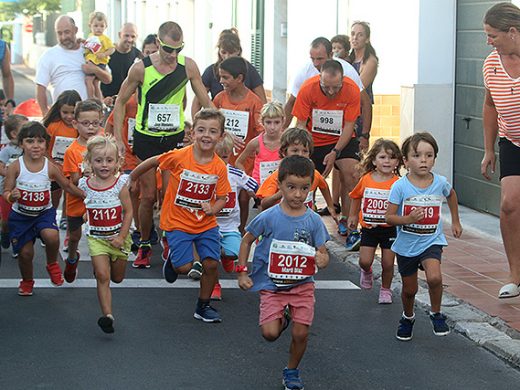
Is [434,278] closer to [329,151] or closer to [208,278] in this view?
[208,278]

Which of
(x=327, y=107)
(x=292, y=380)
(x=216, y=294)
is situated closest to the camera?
(x=292, y=380)

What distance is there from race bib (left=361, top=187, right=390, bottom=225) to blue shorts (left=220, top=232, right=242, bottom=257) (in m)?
1.00

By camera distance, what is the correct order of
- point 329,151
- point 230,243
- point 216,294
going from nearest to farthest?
point 216,294 < point 230,243 < point 329,151

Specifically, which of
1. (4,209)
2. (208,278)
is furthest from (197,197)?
(4,209)

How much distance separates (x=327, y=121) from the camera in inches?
451

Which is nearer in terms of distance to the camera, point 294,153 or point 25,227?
point 294,153

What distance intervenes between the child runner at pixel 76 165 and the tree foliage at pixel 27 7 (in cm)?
5591

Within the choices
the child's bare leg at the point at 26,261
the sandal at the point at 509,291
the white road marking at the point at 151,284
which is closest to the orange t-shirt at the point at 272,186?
the white road marking at the point at 151,284

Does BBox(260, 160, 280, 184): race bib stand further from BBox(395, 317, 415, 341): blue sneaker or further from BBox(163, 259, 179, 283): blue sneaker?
BBox(395, 317, 415, 341): blue sneaker

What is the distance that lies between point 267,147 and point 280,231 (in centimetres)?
330

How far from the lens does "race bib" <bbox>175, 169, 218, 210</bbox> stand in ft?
28.0

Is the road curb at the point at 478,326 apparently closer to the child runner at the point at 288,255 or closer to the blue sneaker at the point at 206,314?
the child runner at the point at 288,255

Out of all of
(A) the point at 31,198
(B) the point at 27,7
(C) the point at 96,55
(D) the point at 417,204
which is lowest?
(A) the point at 31,198

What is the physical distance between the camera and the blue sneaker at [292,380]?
661cm
